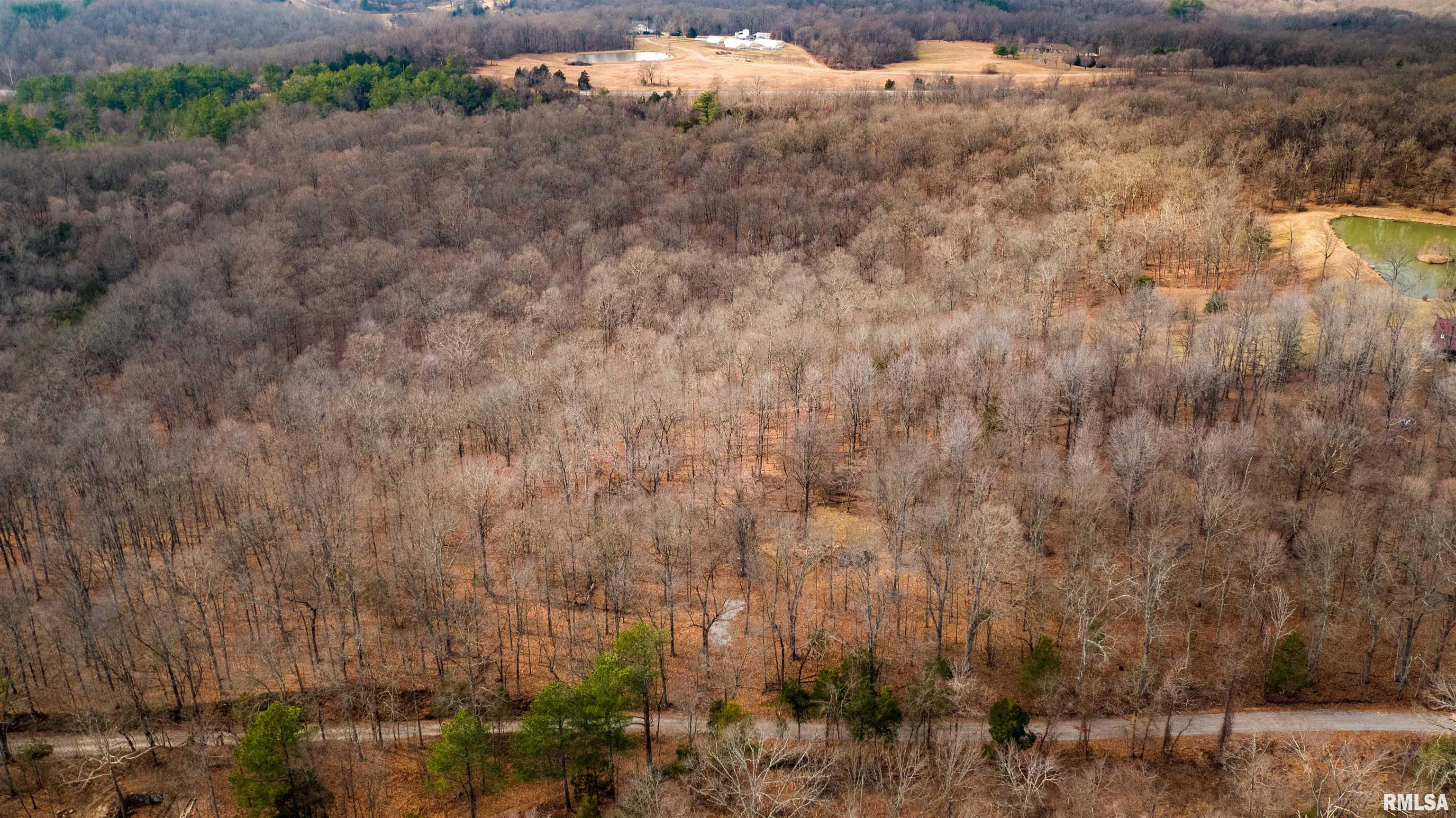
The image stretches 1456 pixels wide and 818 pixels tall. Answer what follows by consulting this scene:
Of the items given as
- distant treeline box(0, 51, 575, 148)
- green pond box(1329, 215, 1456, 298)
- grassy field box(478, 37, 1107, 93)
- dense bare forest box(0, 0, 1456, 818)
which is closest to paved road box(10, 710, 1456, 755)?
dense bare forest box(0, 0, 1456, 818)

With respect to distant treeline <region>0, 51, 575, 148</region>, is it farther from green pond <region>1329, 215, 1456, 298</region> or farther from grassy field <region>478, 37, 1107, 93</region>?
green pond <region>1329, 215, 1456, 298</region>

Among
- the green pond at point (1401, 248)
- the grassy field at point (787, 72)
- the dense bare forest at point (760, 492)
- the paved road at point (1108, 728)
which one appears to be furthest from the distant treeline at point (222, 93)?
the green pond at point (1401, 248)

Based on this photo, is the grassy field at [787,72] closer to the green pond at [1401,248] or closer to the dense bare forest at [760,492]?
the dense bare forest at [760,492]

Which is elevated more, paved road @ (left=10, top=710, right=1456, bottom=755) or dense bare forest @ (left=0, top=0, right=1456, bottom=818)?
dense bare forest @ (left=0, top=0, right=1456, bottom=818)

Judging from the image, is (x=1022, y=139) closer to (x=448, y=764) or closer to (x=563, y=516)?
(x=563, y=516)

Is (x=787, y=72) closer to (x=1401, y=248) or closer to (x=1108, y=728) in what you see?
(x=1401, y=248)

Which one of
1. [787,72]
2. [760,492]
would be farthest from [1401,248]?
[787,72]

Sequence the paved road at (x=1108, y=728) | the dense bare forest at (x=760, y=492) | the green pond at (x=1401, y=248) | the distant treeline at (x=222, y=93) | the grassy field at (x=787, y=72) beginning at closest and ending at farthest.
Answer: the dense bare forest at (x=760, y=492) < the paved road at (x=1108, y=728) < the green pond at (x=1401, y=248) < the distant treeline at (x=222, y=93) < the grassy field at (x=787, y=72)
